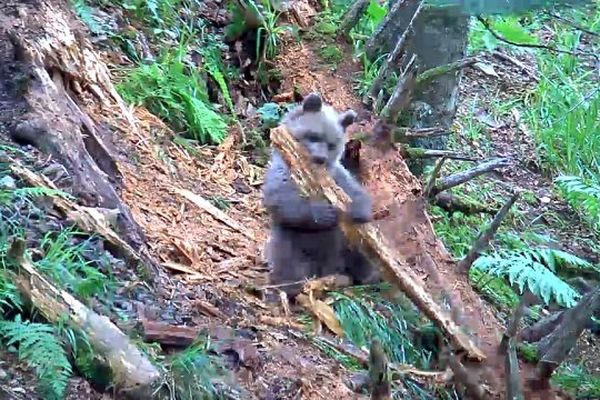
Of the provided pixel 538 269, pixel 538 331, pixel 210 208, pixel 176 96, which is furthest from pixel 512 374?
pixel 176 96

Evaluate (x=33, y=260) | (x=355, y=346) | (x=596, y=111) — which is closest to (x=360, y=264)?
(x=355, y=346)

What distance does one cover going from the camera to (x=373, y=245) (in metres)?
4.13

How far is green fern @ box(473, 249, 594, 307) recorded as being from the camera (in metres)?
4.77

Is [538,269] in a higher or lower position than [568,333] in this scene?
lower

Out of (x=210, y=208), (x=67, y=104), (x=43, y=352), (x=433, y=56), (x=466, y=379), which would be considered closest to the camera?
(x=43, y=352)

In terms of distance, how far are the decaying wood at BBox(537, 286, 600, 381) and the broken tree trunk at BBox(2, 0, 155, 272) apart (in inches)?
75.5

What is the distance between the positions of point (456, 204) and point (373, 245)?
108 inches

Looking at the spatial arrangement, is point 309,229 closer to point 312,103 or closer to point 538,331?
point 312,103

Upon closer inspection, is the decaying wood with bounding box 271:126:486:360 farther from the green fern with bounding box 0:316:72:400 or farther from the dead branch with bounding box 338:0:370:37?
the dead branch with bounding box 338:0:370:37

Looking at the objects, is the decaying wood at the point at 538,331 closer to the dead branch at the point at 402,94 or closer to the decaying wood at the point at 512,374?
the decaying wood at the point at 512,374

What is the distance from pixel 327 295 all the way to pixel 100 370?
1917 millimetres

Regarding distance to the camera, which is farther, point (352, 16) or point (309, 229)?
point (352, 16)

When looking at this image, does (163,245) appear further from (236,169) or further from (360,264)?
(236,169)

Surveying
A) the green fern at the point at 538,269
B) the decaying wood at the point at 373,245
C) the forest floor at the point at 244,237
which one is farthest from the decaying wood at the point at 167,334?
the green fern at the point at 538,269
